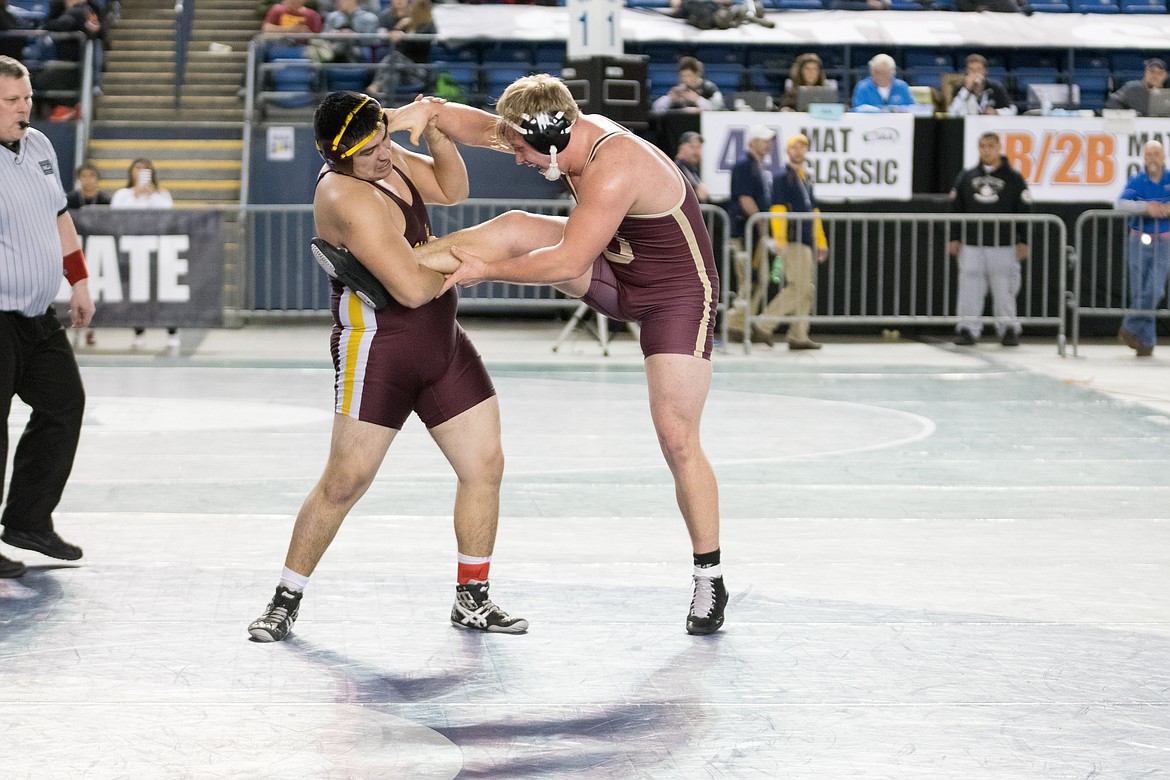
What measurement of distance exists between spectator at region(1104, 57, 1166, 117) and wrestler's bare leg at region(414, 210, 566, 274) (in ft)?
41.0

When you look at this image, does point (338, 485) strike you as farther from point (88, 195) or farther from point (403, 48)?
point (403, 48)

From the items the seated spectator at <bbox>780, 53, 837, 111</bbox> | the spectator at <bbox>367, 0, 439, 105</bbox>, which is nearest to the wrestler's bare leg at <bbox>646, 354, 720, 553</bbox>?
the seated spectator at <bbox>780, 53, 837, 111</bbox>

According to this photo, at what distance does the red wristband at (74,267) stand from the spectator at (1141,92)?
1250 cm

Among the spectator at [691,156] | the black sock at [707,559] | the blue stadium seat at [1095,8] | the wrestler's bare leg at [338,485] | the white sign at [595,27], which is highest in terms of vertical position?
the blue stadium seat at [1095,8]

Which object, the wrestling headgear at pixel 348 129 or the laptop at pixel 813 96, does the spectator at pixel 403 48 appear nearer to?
the laptop at pixel 813 96

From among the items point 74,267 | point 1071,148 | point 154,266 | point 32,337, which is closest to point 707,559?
point 32,337

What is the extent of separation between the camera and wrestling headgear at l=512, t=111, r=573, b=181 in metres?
5.06

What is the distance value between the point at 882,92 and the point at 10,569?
12.0 metres

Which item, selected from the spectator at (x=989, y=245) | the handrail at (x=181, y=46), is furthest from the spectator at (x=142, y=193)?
the spectator at (x=989, y=245)

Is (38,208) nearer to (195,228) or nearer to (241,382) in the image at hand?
(241,382)

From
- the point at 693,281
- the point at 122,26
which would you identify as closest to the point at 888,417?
the point at 693,281

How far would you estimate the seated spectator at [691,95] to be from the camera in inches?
636

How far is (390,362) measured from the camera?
5270mm

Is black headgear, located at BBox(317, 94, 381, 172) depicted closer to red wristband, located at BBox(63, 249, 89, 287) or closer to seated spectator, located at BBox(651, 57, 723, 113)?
red wristband, located at BBox(63, 249, 89, 287)
